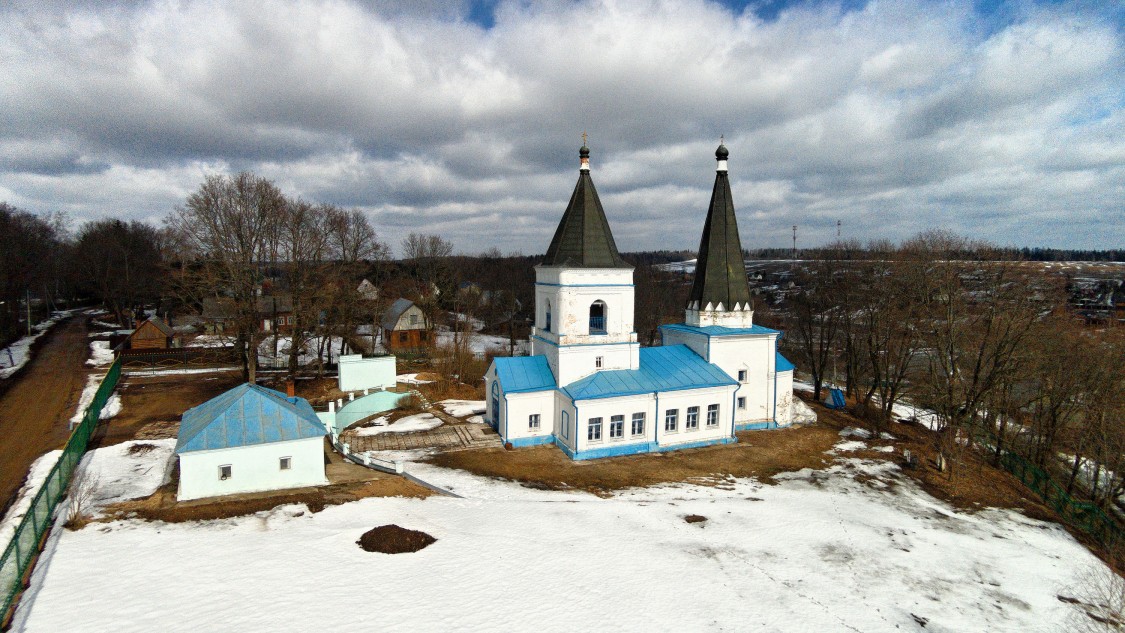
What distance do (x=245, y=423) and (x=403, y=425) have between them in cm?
742

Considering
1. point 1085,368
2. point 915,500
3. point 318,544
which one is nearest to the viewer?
point 318,544

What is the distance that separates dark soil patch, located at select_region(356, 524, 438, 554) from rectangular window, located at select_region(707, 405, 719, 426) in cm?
1212

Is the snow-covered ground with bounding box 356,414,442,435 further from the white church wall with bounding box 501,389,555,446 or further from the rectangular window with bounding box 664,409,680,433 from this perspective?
the rectangular window with bounding box 664,409,680,433

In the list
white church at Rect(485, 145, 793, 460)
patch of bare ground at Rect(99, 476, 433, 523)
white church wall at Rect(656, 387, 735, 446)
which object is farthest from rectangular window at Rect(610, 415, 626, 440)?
patch of bare ground at Rect(99, 476, 433, 523)

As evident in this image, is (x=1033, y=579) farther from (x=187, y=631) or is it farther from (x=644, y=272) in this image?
(x=644, y=272)

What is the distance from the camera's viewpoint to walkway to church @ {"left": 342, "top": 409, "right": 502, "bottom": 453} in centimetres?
1933

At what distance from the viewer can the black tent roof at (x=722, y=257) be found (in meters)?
22.8

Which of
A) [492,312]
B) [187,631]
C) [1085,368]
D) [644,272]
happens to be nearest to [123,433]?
[187,631]

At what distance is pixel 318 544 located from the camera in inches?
482

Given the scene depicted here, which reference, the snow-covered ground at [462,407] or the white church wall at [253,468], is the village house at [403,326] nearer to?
the snow-covered ground at [462,407]

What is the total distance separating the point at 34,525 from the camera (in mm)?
11453

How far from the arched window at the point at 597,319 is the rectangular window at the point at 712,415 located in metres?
5.21

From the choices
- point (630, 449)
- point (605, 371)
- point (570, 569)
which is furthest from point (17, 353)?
point (570, 569)

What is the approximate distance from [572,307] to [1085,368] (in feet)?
58.9
